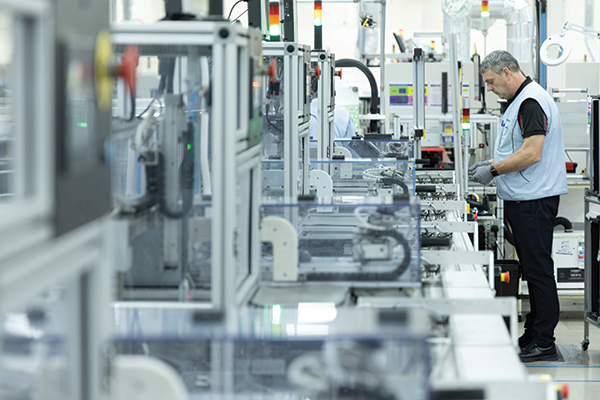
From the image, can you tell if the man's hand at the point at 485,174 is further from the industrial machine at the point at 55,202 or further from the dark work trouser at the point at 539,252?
the industrial machine at the point at 55,202

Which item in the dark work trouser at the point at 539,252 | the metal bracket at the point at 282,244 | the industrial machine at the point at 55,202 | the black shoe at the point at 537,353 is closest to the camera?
the industrial machine at the point at 55,202

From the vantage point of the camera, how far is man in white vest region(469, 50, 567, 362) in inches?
134

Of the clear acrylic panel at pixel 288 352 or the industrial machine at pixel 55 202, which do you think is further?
the clear acrylic panel at pixel 288 352

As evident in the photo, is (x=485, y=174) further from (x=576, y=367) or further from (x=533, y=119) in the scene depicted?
(x=576, y=367)

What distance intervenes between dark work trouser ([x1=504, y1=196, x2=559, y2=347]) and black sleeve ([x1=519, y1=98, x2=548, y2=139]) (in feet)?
1.16

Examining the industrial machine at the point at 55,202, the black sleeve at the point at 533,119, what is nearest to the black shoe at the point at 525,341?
the black sleeve at the point at 533,119

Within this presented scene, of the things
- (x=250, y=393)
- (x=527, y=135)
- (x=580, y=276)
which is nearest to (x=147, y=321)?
(x=250, y=393)

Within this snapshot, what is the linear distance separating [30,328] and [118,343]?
0.33m

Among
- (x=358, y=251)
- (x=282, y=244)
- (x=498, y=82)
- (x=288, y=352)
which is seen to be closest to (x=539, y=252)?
(x=498, y=82)

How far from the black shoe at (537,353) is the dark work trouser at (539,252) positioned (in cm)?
3

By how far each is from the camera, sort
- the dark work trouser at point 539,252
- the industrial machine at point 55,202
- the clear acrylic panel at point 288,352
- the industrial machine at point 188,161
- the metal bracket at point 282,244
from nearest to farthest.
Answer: the industrial machine at point 55,202, the clear acrylic panel at point 288,352, the industrial machine at point 188,161, the metal bracket at point 282,244, the dark work trouser at point 539,252

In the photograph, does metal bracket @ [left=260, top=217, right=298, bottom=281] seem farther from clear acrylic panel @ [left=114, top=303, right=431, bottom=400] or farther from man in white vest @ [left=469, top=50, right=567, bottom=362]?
man in white vest @ [left=469, top=50, right=567, bottom=362]

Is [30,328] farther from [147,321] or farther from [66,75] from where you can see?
[147,321]

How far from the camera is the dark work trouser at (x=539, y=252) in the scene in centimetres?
348
